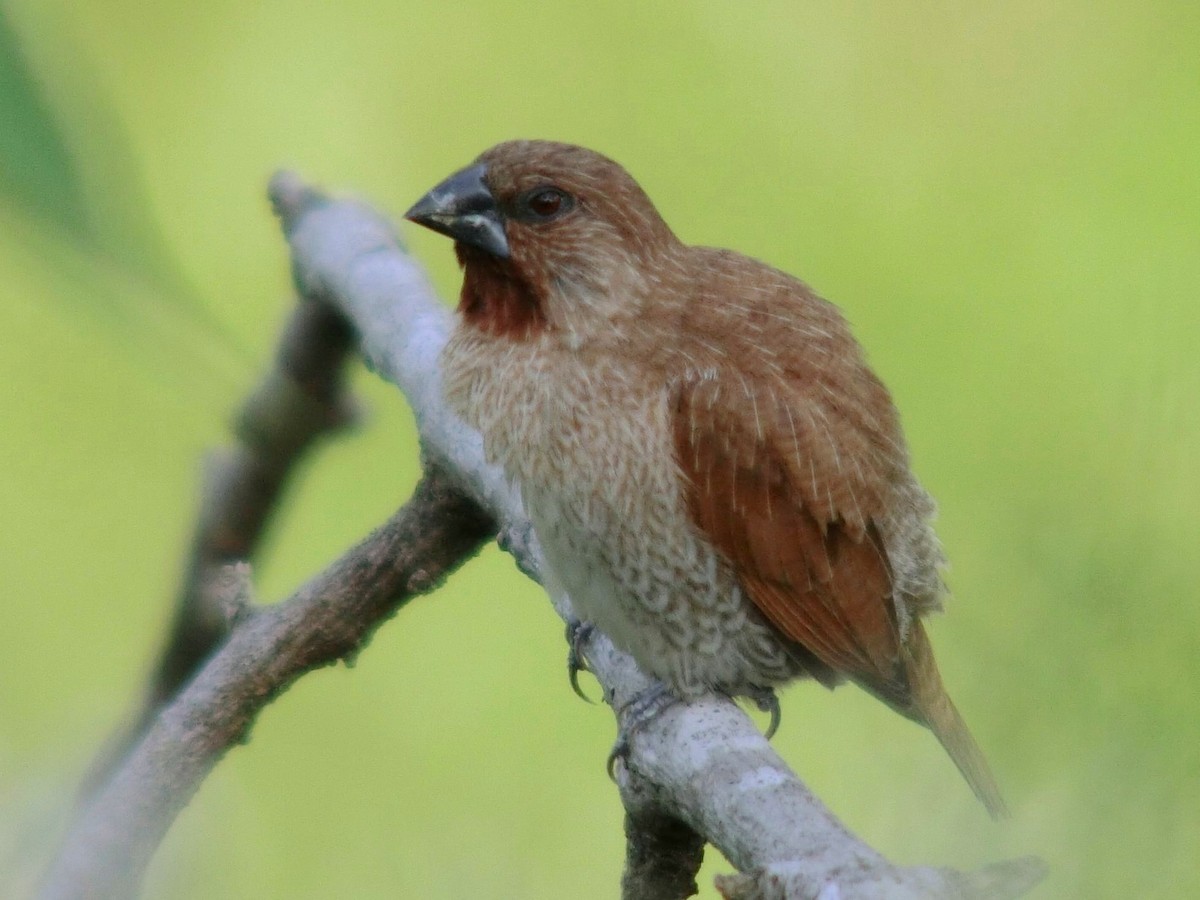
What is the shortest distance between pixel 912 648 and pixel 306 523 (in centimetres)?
227

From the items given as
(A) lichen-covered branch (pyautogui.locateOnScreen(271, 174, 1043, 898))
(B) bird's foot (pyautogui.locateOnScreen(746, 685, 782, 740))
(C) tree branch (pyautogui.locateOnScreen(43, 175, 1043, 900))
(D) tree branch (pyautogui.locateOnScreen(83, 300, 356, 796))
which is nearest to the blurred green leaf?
(A) lichen-covered branch (pyautogui.locateOnScreen(271, 174, 1043, 898))

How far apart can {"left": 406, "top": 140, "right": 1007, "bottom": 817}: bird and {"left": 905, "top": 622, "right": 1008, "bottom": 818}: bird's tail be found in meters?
0.02

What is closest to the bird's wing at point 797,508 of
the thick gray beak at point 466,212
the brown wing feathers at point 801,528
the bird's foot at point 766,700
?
the brown wing feathers at point 801,528

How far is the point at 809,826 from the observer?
1.51 m

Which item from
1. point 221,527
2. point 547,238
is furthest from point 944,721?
point 221,527

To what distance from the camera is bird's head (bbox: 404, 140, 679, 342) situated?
2721 millimetres

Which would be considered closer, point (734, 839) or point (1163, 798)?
point (1163, 798)

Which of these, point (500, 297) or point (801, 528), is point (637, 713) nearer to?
point (801, 528)

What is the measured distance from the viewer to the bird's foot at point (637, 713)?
240 centimetres

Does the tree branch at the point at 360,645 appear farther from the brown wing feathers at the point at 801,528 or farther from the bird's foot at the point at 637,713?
the brown wing feathers at the point at 801,528

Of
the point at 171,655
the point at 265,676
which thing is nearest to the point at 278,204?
the point at 171,655

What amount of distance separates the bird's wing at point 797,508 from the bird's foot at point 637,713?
0.26m

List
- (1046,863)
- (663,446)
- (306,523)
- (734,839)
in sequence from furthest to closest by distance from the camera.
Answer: (306,523)
(663,446)
(734,839)
(1046,863)

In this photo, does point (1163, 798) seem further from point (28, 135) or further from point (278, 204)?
point (278, 204)
